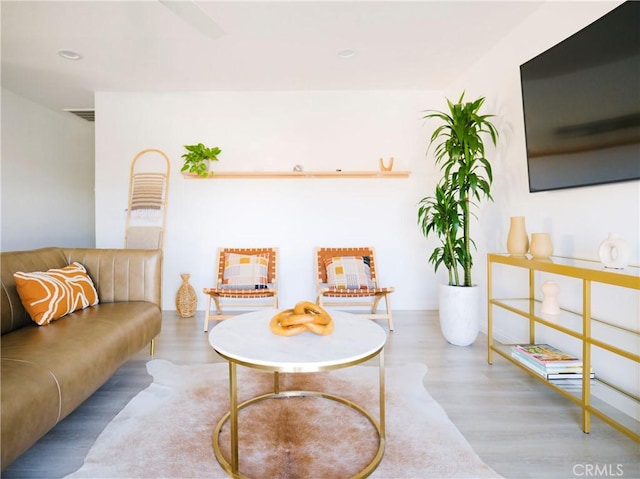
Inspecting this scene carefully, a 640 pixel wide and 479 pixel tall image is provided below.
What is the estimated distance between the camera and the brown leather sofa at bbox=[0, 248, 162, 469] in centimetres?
117

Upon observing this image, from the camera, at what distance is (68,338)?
1.57 m

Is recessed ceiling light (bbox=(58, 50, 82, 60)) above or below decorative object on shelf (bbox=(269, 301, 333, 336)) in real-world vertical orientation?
above

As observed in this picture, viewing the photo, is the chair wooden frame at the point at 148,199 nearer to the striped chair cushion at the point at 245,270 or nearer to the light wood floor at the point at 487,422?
the striped chair cushion at the point at 245,270

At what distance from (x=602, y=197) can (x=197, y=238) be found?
354 cm

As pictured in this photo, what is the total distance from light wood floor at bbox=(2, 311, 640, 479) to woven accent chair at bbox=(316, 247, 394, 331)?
62cm

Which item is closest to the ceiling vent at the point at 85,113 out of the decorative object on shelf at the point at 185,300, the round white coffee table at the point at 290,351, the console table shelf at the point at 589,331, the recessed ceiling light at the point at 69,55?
the recessed ceiling light at the point at 69,55

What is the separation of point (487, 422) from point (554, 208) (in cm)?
139

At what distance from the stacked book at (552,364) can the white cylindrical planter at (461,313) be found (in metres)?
0.62

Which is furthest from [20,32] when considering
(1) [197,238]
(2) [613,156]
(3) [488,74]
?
(2) [613,156]

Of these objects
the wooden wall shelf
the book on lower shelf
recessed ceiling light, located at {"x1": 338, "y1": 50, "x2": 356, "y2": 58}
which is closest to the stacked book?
the book on lower shelf

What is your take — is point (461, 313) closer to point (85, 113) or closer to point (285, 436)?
point (285, 436)

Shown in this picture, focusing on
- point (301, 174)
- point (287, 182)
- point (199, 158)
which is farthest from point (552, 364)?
point (199, 158)

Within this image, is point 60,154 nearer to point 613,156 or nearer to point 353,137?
point 353,137

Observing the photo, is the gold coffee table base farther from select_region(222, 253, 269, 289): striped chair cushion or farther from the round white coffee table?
select_region(222, 253, 269, 289): striped chair cushion
